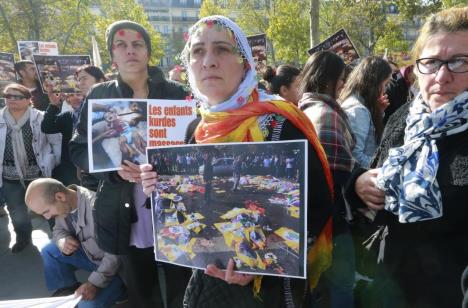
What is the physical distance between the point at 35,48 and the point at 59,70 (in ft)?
13.3

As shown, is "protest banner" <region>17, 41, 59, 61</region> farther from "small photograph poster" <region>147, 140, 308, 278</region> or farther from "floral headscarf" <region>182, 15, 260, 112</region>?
"small photograph poster" <region>147, 140, 308, 278</region>

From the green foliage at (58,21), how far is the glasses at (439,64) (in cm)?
1923

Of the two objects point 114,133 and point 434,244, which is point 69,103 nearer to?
point 114,133

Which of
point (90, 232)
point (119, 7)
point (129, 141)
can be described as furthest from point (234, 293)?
point (119, 7)

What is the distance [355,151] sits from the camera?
2736 millimetres

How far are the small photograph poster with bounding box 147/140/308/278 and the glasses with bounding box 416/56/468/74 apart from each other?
0.59 metres

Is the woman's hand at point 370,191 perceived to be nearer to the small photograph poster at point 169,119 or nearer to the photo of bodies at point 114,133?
the small photograph poster at point 169,119

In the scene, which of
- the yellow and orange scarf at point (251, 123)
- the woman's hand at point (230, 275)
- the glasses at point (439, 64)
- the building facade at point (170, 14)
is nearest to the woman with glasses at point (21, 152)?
the yellow and orange scarf at point (251, 123)

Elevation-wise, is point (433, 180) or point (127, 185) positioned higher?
point (433, 180)

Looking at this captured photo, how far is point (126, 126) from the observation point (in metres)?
2.06

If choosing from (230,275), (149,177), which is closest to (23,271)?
(149,177)

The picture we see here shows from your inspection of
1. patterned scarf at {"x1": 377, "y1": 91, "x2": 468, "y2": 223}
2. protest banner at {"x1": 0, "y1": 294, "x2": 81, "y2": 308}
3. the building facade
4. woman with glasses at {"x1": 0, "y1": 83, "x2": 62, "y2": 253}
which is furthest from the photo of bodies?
the building facade

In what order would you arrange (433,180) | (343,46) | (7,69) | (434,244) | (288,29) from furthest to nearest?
1. (288,29)
2. (7,69)
3. (343,46)
4. (434,244)
5. (433,180)

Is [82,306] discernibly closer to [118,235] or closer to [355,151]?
[118,235]
